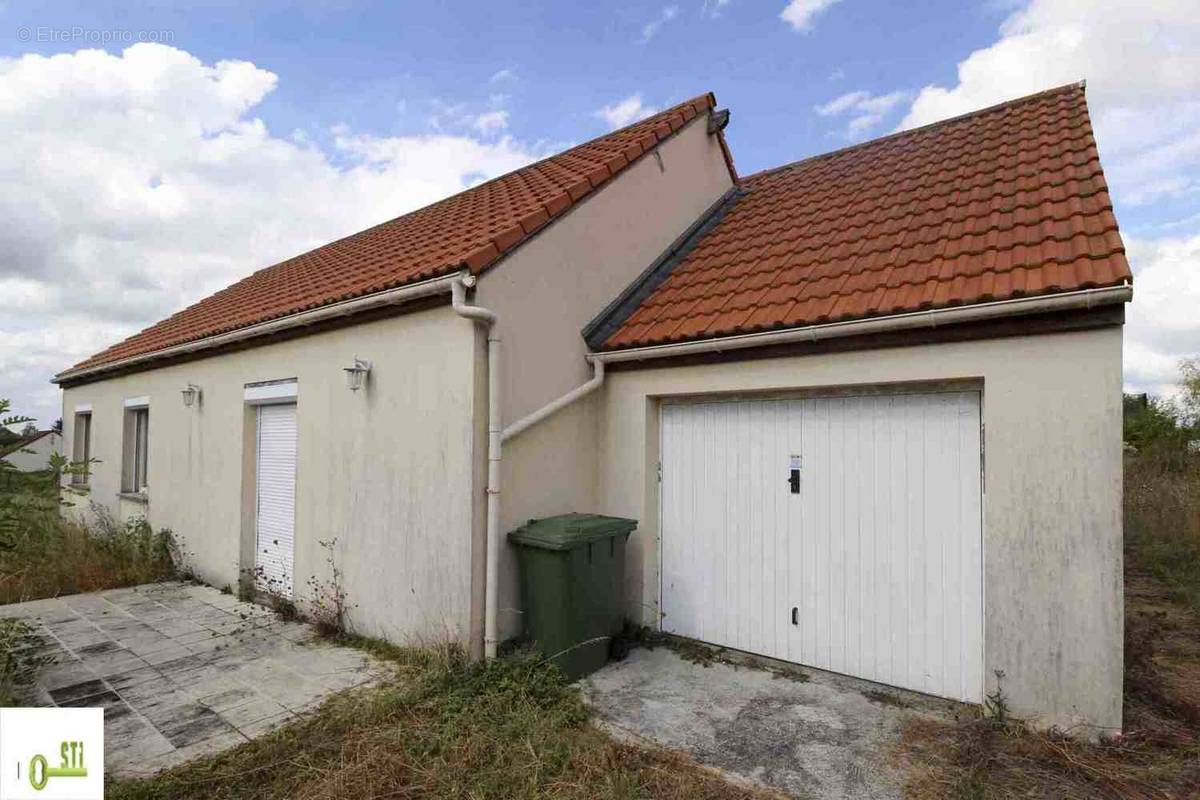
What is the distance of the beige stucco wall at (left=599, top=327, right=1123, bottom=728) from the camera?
148 inches

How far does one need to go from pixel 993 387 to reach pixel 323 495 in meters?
6.47

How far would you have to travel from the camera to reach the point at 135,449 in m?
11.1

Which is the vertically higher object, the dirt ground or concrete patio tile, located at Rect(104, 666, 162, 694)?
the dirt ground

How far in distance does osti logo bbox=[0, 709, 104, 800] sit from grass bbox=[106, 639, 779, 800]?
6.5 inches

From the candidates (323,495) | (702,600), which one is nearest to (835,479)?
(702,600)

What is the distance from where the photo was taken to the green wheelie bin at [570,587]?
491cm

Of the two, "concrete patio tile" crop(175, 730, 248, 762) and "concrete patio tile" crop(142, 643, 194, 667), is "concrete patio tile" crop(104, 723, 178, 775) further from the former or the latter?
"concrete patio tile" crop(142, 643, 194, 667)

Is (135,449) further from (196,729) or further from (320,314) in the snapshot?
(196,729)

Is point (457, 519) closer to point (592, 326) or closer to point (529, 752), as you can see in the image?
point (529, 752)

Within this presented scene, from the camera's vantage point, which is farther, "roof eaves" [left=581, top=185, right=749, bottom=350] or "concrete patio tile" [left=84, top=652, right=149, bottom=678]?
"roof eaves" [left=581, top=185, right=749, bottom=350]

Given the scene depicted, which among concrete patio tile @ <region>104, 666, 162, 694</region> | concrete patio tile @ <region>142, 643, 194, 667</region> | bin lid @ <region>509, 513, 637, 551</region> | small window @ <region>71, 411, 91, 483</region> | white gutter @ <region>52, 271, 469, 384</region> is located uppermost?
white gutter @ <region>52, 271, 469, 384</region>

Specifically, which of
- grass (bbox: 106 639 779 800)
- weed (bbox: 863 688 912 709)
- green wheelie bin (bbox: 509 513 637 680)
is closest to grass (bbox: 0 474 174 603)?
grass (bbox: 106 639 779 800)

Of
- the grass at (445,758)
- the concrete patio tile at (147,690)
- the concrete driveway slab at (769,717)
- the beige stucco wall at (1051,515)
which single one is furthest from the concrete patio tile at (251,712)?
the beige stucco wall at (1051,515)

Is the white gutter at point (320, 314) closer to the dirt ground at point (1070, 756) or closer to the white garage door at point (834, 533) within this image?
the white garage door at point (834, 533)
